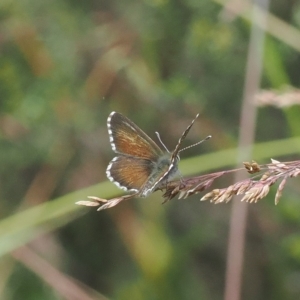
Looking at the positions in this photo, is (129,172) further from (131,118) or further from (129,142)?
(131,118)

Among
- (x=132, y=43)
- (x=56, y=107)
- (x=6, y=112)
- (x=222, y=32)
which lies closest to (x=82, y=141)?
(x=56, y=107)

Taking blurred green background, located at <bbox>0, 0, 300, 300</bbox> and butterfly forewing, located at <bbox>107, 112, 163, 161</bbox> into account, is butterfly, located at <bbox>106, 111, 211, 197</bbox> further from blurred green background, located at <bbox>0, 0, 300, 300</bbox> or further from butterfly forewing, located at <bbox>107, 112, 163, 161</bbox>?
blurred green background, located at <bbox>0, 0, 300, 300</bbox>

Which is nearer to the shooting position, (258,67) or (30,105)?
(258,67)

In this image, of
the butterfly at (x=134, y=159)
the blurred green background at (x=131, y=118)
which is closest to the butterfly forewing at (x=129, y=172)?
the butterfly at (x=134, y=159)

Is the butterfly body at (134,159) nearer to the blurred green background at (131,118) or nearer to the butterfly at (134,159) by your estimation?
the butterfly at (134,159)

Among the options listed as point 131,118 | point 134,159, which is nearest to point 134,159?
point 134,159

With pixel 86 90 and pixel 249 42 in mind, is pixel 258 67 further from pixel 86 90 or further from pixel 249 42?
pixel 86 90
